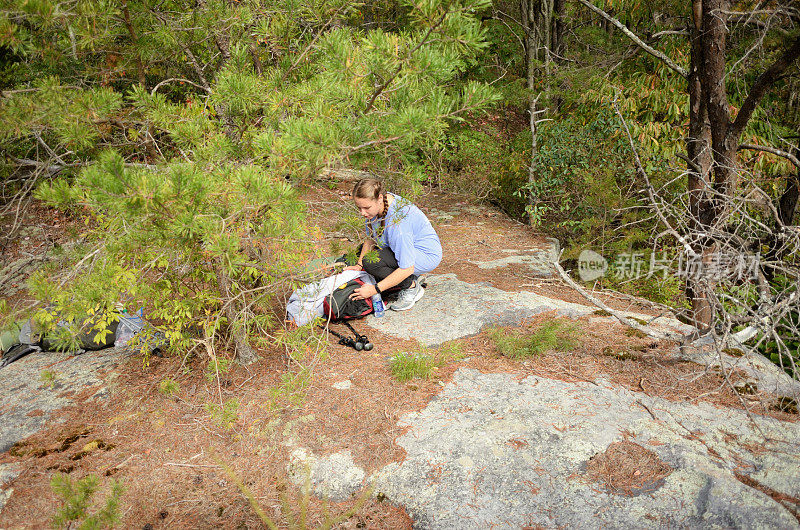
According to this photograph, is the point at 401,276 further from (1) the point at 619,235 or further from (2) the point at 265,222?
(1) the point at 619,235

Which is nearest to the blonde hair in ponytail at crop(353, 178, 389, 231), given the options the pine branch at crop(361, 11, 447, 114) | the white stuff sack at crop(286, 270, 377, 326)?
the white stuff sack at crop(286, 270, 377, 326)

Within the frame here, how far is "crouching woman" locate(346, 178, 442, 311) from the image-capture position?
157 inches

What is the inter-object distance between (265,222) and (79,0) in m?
1.41

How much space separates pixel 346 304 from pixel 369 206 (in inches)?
34.9

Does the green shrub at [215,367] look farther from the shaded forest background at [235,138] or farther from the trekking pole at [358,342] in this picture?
the trekking pole at [358,342]

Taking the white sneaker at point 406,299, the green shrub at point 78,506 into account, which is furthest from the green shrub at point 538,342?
the green shrub at point 78,506

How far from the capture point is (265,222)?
2.78 m

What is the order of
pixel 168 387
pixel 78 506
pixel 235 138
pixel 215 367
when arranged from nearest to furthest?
pixel 78 506, pixel 215 367, pixel 168 387, pixel 235 138

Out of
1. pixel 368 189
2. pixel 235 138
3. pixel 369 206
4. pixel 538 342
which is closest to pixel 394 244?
pixel 369 206

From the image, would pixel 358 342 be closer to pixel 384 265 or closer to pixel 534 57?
pixel 384 265

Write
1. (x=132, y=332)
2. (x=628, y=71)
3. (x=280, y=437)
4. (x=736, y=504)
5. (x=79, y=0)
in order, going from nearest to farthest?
(x=736, y=504)
(x=79, y=0)
(x=280, y=437)
(x=132, y=332)
(x=628, y=71)

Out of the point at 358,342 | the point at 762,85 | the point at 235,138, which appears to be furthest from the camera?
the point at 358,342

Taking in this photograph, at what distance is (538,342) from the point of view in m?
3.75

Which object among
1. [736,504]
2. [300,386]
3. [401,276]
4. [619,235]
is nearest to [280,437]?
[300,386]
